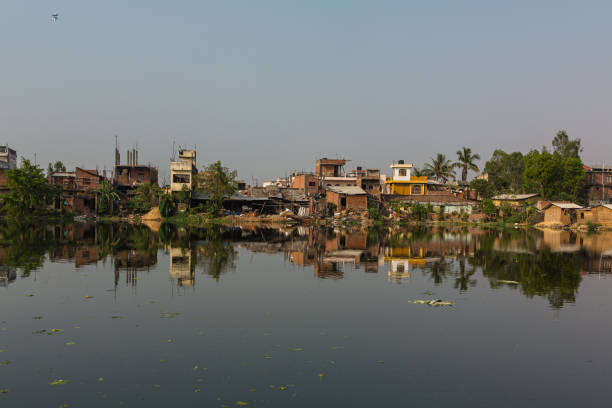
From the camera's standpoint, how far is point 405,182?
70375 mm

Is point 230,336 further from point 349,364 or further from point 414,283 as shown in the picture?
point 414,283

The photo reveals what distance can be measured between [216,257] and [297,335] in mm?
14429

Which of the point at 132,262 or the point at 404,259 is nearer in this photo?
the point at 132,262

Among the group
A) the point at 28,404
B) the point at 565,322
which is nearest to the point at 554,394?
the point at 565,322

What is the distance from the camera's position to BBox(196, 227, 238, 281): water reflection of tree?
66.4ft

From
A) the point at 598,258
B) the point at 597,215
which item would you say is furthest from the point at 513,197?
the point at 598,258

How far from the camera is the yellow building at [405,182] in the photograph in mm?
70312

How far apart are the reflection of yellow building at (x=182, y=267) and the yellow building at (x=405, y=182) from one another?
49.6m

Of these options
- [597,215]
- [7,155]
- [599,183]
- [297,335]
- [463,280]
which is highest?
[7,155]

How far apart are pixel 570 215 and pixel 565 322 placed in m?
53.1

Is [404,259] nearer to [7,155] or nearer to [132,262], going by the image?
[132,262]

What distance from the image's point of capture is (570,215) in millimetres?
57750

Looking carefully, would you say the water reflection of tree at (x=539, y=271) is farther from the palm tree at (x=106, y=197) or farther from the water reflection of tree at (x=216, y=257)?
the palm tree at (x=106, y=197)

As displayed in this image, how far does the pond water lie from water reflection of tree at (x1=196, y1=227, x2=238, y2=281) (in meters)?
0.28
